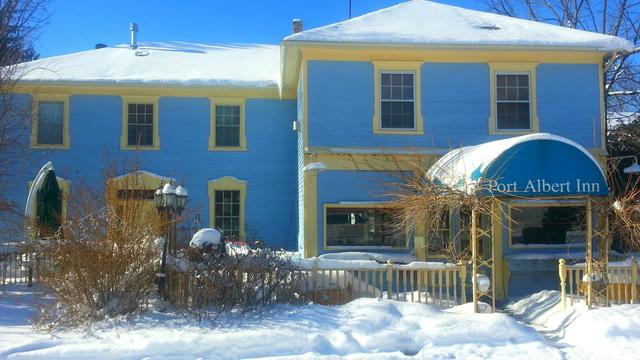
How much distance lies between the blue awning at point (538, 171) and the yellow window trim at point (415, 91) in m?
4.01

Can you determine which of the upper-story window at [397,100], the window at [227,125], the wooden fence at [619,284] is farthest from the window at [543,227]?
the window at [227,125]

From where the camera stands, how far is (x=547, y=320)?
9883 millimetres

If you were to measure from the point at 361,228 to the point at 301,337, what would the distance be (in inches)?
232

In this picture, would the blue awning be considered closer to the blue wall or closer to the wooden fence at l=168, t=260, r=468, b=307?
the wooden fence at l=168, t=260, r=468, b=307

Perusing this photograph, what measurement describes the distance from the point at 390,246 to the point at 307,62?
460 centimetres

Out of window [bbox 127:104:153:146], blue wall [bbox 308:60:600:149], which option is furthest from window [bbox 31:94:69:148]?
blue wall [bbox 308:60:600:149]

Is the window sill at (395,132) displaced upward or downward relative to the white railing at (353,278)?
upward

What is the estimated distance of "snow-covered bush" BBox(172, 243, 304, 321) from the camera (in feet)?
29.2

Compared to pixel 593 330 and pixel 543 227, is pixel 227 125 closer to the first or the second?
pixel 543 227

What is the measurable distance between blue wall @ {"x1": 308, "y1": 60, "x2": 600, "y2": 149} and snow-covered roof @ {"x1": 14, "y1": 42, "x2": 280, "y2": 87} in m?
4.25

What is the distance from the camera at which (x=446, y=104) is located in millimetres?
13773

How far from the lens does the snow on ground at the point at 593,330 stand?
7.89 m

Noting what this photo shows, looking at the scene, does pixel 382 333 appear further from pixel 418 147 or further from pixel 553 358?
pixel 418 147

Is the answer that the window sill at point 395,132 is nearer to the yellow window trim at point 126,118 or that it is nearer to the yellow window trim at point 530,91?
the yellow window trim at point 530,91
